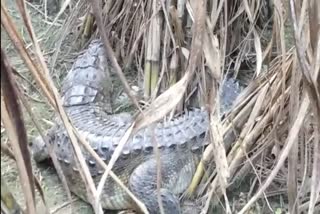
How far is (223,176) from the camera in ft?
5.96

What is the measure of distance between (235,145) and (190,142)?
0.25m

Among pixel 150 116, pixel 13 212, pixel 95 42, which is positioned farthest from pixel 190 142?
pixel 13 212

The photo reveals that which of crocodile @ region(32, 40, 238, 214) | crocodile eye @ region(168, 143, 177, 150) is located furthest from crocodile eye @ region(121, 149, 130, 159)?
crocodile eye @ region(168, 143, 177, 150)

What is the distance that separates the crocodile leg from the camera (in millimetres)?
2496

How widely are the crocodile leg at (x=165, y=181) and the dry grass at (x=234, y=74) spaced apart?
0.09 m

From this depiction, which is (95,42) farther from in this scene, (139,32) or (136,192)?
(136,192)

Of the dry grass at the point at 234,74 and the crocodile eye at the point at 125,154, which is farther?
the crocodile eye at the point at 125,154

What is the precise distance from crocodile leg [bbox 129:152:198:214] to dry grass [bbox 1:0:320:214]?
9 centimetres

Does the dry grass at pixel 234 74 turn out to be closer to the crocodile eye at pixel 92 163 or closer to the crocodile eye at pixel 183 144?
the crocodile eye at pixel 183 144

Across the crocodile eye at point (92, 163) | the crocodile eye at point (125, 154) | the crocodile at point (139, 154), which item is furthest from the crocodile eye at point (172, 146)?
the crocodile eye at point (92, 163)

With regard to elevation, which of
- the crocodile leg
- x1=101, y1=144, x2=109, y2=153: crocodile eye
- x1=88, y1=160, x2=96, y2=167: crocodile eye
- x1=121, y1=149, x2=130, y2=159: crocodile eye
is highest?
x1=101, y1=144, x2=109, y2=153: crocodile eye

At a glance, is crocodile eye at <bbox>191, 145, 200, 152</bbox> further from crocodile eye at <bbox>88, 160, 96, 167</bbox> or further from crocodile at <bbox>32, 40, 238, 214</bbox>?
crocodile eye at <bbox>88, 160, 96, 167</bbox>

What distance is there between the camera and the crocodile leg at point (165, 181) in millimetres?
2496

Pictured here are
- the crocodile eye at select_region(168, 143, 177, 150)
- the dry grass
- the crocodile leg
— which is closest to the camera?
the dry grass
